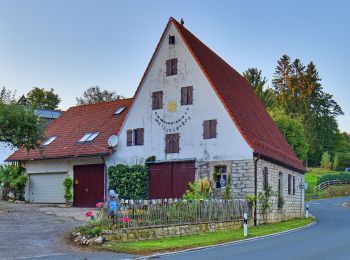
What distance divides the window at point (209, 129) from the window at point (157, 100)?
3396mm

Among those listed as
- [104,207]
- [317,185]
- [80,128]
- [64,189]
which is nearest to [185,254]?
[104,207]

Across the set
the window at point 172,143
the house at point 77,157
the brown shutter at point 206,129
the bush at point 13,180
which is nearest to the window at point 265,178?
the brown shutter at point 206,129

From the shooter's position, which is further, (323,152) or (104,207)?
(323,152)

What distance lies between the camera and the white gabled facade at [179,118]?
2770cm

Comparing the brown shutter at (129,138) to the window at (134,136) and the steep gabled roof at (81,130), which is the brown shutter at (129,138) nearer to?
the window at (134,136)

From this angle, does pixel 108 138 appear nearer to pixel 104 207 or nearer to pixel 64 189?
pixel 64 189

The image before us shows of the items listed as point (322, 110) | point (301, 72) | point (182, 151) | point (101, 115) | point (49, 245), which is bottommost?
point (49, 245)

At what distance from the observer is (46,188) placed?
35.7m

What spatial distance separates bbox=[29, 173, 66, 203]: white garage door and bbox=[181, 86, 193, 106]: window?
34.5 ft

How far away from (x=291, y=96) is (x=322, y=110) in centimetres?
579

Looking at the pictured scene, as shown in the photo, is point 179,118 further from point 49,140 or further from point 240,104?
point 49,140

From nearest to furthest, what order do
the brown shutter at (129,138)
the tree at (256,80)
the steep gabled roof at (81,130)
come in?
the brown shutter at (129,138) → the steep gabled roof at (81,130) → the tree at (256,80)

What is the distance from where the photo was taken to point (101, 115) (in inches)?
1480

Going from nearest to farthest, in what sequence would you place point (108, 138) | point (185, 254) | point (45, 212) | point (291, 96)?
1. point (185, 254)
2. point (45, 212)
3. point (108, 138)
4. point (291, 96)
